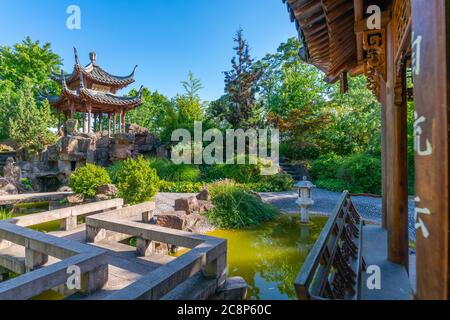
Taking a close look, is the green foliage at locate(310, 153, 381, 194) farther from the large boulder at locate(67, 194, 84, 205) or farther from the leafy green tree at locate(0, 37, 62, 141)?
the leafy green tree at locate(0, 37, 62, 141)

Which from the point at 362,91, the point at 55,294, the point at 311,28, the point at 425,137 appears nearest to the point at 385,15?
the point at 311,28

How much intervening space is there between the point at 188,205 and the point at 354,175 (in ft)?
25.1

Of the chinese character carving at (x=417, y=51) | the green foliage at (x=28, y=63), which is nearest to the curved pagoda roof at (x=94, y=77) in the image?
the green foliage at (x=28, y=63)

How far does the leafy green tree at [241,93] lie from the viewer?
592 inches

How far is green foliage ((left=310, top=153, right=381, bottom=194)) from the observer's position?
10.3 m

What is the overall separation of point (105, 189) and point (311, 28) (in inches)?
311

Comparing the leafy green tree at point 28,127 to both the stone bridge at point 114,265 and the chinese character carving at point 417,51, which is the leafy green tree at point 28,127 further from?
the chinese character carving at point 417,51

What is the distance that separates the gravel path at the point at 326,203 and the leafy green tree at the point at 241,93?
239 inches

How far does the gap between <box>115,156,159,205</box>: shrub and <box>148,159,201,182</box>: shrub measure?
4.84m

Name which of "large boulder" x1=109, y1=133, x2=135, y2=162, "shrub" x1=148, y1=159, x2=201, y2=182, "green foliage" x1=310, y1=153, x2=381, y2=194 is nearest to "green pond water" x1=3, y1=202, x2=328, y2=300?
"green foliage" x1=310, y1=153, x2=381, y2=194

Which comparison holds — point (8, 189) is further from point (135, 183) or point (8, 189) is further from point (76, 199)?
point (135, 183)

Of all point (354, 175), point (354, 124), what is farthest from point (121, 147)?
point (354, 124)

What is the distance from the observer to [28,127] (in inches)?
592

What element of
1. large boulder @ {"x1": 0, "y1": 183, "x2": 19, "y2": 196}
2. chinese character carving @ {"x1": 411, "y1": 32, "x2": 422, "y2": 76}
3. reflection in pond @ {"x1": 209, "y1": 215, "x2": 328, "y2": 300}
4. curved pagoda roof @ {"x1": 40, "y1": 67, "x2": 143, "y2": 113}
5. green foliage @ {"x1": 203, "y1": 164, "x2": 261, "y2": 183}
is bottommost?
reflection in pond @ {"x1": 209, "y1": 215, "x2": 328, "y2": 300}
